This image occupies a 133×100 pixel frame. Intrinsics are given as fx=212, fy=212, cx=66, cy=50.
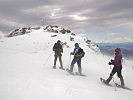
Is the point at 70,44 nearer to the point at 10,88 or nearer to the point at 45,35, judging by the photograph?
the point at 45,35

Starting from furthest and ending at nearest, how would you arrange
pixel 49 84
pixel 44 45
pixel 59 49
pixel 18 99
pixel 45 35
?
pixel 45 35 < pixel 44 45 < pixel 59 49 < pixel 49 84 < pixel 18 99

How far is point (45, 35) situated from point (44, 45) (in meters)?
7.99

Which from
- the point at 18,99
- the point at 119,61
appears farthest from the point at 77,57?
the point at 18,99

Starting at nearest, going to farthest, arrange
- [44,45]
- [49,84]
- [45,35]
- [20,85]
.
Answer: [20,85]
[49,84]
[44,45]
[45,35]

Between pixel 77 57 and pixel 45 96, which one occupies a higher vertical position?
pixel 77 57

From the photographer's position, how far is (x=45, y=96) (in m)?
9.37

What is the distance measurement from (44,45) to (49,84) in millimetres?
29206

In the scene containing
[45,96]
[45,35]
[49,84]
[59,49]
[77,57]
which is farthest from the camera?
[45,35]

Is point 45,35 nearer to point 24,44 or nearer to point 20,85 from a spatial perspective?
point 24,44

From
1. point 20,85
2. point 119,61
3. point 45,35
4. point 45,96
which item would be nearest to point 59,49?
point 119,61

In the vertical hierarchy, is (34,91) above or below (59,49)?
below

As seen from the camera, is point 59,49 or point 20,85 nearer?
point 20,85

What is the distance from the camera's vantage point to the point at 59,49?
17.5 metres

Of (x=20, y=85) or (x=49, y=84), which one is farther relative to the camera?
(x=49, y=84)
